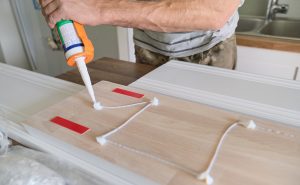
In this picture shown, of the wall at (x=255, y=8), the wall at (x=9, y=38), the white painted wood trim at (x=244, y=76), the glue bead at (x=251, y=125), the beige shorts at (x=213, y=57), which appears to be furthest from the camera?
the wall at (x=9, y=38)

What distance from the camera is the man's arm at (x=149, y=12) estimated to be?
624 millimetres

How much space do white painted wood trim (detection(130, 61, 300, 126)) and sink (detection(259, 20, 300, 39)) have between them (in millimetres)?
1078

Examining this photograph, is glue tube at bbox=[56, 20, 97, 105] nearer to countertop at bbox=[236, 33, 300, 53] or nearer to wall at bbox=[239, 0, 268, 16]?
countertop at bbox=[236, 33, 300, 53]

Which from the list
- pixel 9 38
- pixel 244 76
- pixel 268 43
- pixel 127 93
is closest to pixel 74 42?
pixel 127 93

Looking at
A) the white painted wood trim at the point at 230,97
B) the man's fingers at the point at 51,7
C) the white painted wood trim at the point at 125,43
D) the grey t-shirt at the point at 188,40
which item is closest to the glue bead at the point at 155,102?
the white painted wood trim at the point at 230,97

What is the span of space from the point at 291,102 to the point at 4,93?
79 centimetres

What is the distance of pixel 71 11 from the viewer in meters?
0.62

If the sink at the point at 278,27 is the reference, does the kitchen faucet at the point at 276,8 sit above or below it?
above

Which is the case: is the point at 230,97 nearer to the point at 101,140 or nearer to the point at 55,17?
the point at 101,140

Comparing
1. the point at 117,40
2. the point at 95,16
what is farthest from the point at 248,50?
the point at 95,16

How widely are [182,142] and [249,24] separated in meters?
1.59

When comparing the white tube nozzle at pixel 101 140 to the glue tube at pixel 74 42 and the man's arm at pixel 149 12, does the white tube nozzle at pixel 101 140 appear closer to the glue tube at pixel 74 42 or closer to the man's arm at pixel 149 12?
the glue tube at pixel 74 42

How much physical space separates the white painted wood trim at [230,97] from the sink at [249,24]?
1.11m

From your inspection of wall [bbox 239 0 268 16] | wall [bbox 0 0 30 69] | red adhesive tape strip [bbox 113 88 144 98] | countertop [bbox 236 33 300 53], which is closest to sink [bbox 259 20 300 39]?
wall [bbox 239 0 268 16]
